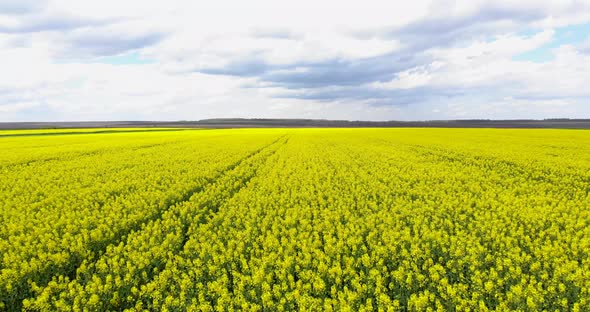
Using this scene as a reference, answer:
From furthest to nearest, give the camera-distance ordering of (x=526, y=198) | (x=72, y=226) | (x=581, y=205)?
1. (x=526, y=198)
2. (x=581, y=205)
3. (x=72, y=226)

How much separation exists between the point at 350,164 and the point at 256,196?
10471 mm

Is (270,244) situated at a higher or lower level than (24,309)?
higher

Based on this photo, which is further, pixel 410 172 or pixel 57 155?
pixel 57 155

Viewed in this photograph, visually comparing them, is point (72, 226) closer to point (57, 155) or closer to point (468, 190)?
point (468, 190)

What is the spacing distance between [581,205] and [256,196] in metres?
10.6

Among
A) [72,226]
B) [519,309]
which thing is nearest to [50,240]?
[72,226]

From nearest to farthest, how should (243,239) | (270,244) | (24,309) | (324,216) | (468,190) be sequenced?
(24,309) < (270,244) < (243,239) < (324,216) < (468,190)

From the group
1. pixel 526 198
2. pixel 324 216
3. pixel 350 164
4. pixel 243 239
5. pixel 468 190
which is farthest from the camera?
pixel 350 164

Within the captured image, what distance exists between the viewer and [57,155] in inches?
1198

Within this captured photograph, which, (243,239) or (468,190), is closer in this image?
(243,239)

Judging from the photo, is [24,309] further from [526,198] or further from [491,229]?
[526,198]

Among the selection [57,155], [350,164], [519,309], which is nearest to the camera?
[519,309]

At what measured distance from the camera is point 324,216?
1103 centimetres

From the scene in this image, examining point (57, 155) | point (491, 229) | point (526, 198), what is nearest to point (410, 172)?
point (526, 198)
